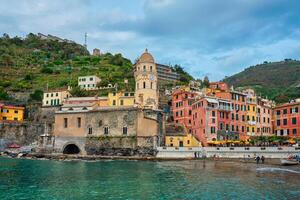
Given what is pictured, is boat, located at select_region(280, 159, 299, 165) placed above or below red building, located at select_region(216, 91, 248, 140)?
below

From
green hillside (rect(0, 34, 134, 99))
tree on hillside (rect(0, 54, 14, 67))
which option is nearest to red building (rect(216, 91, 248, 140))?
green hillside (rect(0, 34, 134, 99))

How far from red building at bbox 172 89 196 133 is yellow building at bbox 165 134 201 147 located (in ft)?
14.5

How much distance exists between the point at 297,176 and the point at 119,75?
61828 mm

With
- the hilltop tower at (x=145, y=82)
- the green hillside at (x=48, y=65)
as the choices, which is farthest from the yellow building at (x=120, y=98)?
the green hillside at (x=48, y=65)

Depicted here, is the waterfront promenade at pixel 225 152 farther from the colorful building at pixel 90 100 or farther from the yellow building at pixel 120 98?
the colorful building at pixel 90 100

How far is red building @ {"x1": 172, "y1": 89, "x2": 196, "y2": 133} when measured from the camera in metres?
61.6

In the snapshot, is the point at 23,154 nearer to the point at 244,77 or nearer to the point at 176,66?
the point at 176,66

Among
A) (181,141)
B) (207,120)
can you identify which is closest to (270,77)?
(207,120)

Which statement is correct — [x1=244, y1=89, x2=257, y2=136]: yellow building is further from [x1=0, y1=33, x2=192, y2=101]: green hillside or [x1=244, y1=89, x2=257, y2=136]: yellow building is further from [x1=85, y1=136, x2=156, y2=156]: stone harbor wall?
[x1=0, y1=33, x2=192, y2=101]: green hillside

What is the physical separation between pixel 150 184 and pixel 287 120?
38.5 meters

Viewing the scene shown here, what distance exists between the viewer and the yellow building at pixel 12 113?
69.2 m

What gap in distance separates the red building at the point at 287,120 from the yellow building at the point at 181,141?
15155 millimetres

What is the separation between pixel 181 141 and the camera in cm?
5594

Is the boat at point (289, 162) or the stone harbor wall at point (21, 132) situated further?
the stone harbor wall at point (21, 132)
